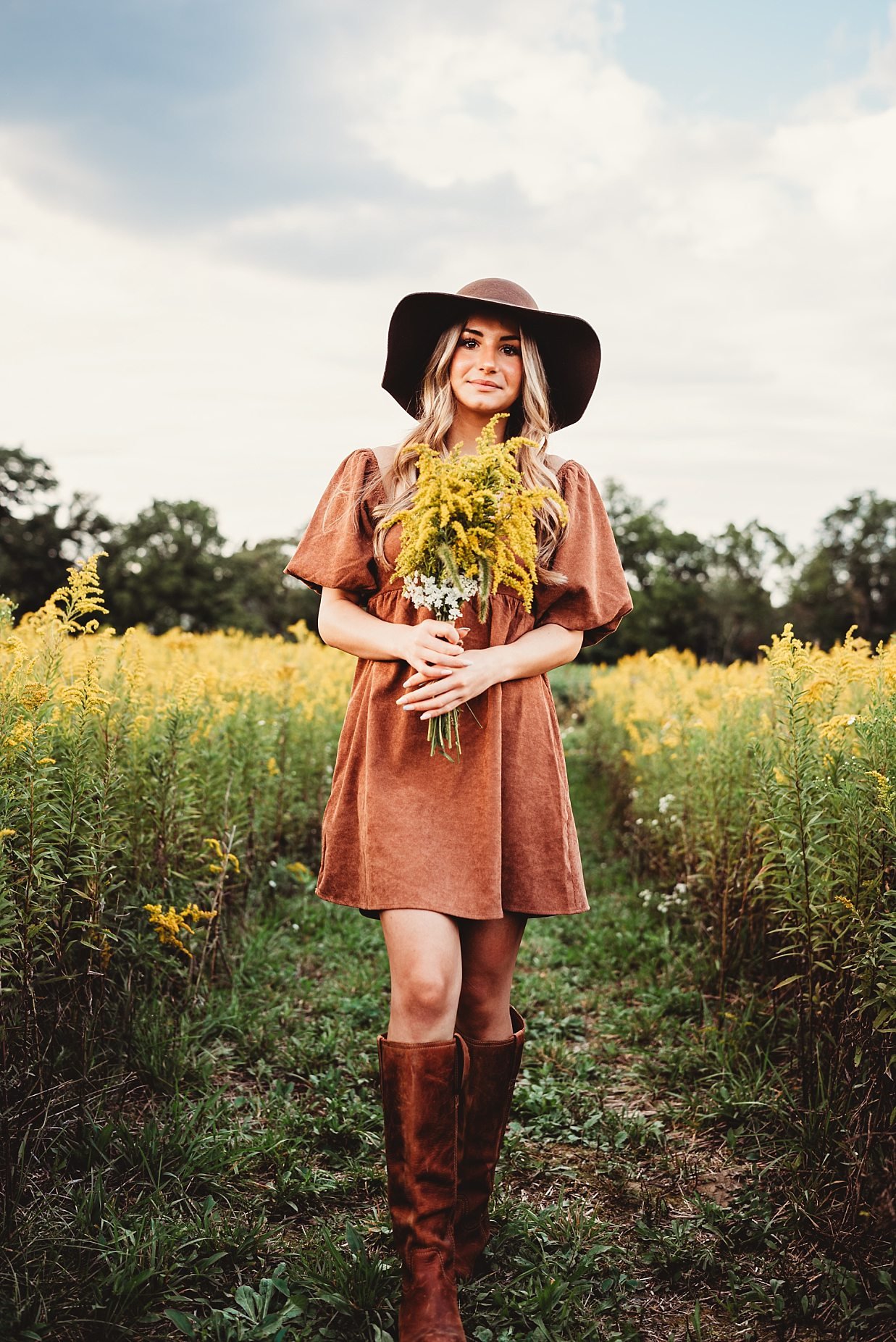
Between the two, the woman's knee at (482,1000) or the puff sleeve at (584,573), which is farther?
the puff sleeve at (584,573)

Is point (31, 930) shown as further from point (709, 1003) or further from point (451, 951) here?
point (709, 1003)

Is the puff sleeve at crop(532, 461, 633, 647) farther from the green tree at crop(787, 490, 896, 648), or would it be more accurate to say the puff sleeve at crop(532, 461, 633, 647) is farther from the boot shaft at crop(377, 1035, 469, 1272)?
the green tree at crop(787, 490, 896, 648)

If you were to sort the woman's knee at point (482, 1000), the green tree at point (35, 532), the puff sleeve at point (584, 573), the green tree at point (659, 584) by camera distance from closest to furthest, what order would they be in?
1. the woman's knee at point (482, 1000)
2. the puff sleeve at point (584, 573)
3. the green tree at point (35, 532)
4. the green tree at point (659, 584)

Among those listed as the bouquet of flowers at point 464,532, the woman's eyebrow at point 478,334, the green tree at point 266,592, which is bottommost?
the bouquet of flowers at point 464,532

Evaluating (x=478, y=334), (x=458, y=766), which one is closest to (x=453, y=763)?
(x=458, y=766)

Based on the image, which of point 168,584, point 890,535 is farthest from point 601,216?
point 890,535

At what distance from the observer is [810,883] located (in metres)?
2.84

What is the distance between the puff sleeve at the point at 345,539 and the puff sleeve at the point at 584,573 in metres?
0.47

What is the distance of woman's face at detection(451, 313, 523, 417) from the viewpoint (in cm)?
254

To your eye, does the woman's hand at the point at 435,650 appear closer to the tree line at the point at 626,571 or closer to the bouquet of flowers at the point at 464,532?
the bouquet of flowers at the point at 464,532

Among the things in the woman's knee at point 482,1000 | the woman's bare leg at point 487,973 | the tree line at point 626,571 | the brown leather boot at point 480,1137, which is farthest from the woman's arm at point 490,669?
the tree line at point 626,571

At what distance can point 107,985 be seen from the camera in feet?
10.4

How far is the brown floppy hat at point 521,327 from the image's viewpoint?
256 cm

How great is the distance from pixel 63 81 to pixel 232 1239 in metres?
7.94
